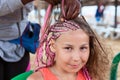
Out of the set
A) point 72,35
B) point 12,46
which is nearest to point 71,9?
point 72,35

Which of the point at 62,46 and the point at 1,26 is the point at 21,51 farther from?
the point at 62,46

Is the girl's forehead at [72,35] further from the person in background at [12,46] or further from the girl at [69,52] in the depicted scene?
the person in background at [12,46]

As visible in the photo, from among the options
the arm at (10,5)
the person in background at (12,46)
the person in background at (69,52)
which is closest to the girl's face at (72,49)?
the person in background at (69,52)

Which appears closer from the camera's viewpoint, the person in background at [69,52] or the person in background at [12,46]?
the person in background at [69,52]

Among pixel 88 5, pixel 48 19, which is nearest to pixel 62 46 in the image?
pixel 48 19

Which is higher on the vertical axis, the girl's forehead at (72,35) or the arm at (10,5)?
the arm at (10,5)

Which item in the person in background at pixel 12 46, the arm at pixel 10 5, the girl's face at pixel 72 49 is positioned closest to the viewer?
the girl's face at pixel 72 49

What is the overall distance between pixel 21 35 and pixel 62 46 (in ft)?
2.00

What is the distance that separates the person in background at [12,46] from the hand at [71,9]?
36 centimetres

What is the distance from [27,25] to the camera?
6.34 feet

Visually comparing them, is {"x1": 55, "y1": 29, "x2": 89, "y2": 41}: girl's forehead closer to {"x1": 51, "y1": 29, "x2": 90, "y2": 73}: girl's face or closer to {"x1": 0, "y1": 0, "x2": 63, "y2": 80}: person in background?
{"x1": 51, "y1": 29, "x2": 90, "y2": 73}: girl's face

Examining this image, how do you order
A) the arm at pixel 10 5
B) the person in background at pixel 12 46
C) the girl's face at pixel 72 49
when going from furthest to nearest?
1. the person in background at pixel 12 46
2. the arm at pixel 10 5
3. the girl's face at pixel 72 49

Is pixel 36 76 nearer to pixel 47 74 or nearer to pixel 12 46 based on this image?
pixel 47 74

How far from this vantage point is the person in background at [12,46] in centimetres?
174
